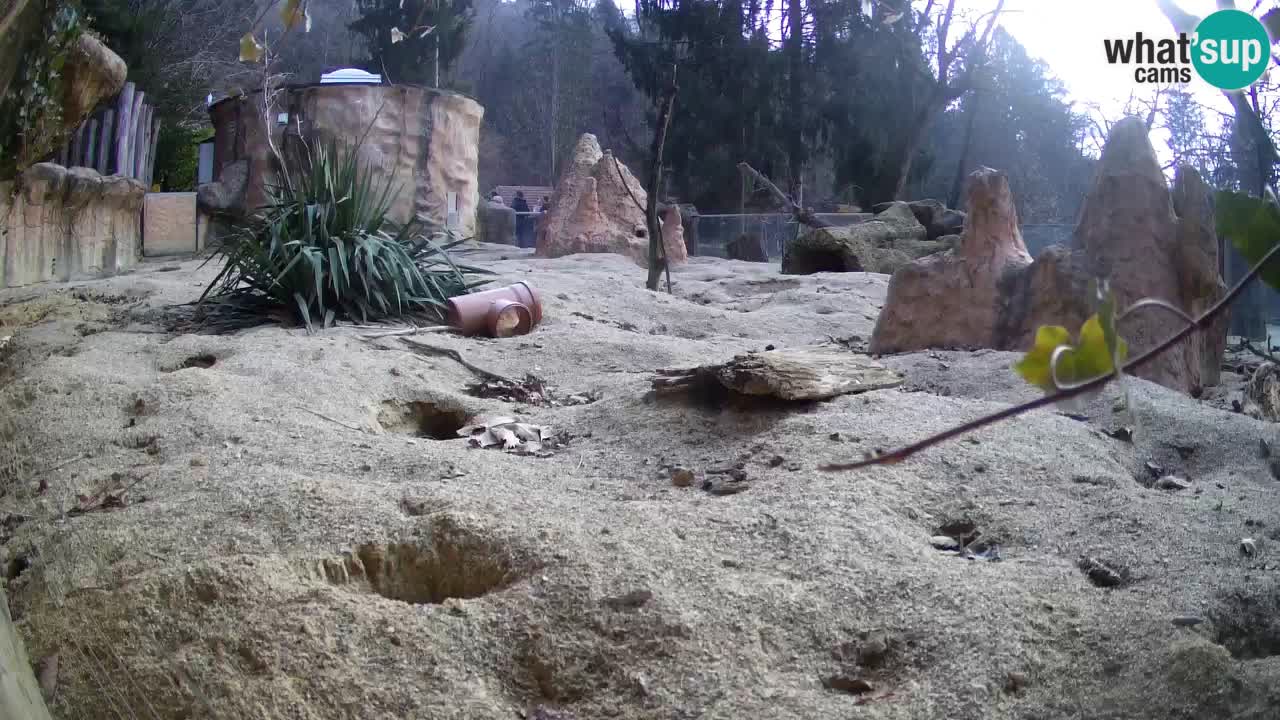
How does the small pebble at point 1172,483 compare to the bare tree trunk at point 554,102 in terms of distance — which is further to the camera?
the bare tree trunk at point 554,102

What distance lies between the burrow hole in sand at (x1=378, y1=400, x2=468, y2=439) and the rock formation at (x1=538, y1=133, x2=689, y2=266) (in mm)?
7193

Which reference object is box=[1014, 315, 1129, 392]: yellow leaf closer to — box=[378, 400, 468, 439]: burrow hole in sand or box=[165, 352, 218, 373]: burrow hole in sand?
box=[378, 400, 468, 439]: burrow hole in sand

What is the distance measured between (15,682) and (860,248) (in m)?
9.06

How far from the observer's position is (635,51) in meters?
21.1

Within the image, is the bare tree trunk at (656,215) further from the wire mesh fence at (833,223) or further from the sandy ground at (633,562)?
the sandy ground at (633,562)

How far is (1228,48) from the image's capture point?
129cm

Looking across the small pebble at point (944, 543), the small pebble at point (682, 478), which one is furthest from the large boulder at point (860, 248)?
the small pebble at point (944, 543)

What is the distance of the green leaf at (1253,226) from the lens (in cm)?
95

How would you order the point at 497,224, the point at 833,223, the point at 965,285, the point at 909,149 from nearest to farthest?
the point at 965,285 < the point at 833,223 < the point at 497,224 < the point at 909,149

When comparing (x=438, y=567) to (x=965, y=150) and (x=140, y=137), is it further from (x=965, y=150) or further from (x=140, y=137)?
(x=965, y=150)

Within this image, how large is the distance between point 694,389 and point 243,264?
3097 millimetres

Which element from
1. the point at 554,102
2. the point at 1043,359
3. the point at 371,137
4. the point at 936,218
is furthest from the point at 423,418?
the point at 554,102

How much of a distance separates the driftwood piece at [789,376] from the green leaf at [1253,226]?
212 centimetres

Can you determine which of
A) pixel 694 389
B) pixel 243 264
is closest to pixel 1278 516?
pixel 694 389
